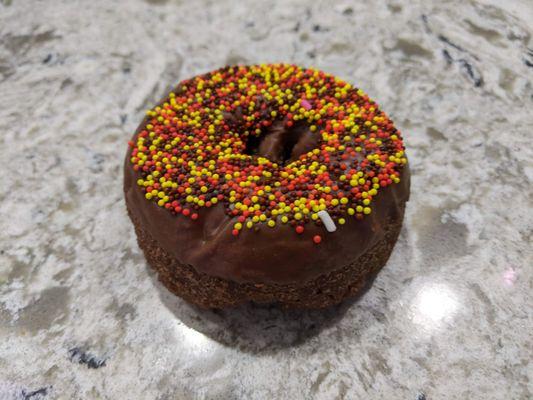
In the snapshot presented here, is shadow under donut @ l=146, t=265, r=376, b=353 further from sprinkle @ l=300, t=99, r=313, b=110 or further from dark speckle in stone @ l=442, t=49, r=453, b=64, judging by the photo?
dark speckle in stone @ l=442, t=49, r=453, b=64

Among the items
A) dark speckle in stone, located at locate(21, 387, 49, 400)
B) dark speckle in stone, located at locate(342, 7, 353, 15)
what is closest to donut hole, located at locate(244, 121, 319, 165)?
dark speckle in stone, located at locate(21, 387, 49, 400)

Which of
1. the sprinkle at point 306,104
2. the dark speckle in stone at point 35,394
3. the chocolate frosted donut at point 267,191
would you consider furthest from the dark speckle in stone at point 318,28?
the dark speckle in stone at point 35,394

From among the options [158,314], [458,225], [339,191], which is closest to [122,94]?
[158,314]

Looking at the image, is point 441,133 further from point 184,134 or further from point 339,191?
point 184,134

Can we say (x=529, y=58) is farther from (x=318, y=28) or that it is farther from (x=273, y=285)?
(x=273, y=285)

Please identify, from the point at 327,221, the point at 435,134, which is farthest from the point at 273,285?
the point at 435,134

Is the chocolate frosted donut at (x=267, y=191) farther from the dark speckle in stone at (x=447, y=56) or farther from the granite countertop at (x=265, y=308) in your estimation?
the dark speckle in stone at (x=447, y=56)
